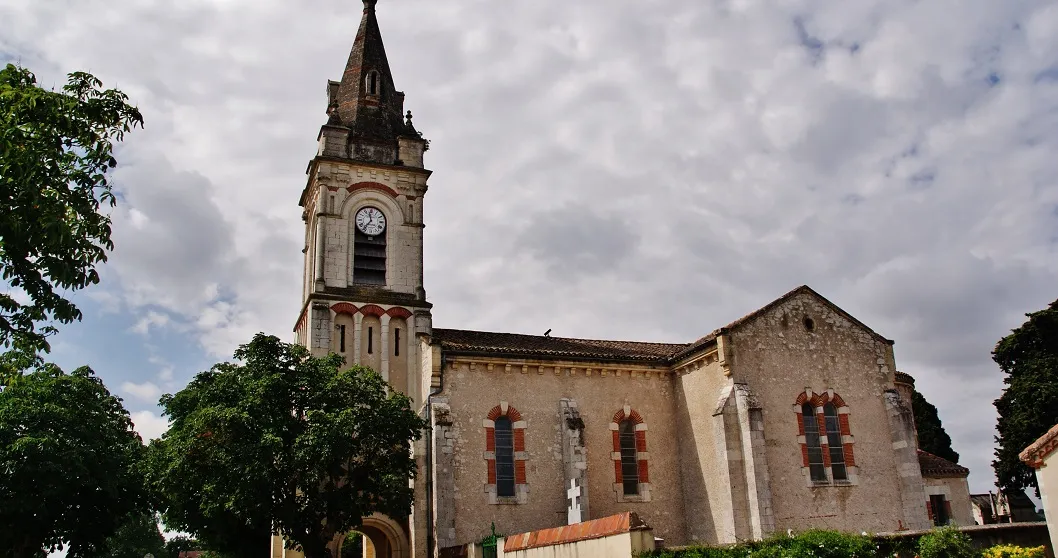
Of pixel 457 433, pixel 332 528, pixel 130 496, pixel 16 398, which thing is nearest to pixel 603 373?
pixel 457 433

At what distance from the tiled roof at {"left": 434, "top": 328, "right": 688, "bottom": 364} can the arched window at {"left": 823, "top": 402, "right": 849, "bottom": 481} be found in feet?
19.3

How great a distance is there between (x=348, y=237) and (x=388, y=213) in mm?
2086

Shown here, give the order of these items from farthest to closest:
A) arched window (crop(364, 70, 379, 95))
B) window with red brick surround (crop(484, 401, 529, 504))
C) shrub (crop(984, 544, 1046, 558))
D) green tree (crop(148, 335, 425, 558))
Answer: arched window (crop(364, 70, 379, 95)) → window with red brick surround (crop(484, 401, 529, 504)) → green tree (crop(148, 335, 425, 558)) → shrub (crop(984, 544, 1046, 558))

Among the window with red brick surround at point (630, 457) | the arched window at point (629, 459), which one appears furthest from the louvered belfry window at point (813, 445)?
the arched window at point (629, 459)

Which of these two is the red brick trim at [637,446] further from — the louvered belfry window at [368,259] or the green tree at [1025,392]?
the green tree at [1025,392]

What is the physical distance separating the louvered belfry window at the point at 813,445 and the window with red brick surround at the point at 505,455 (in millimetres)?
9514

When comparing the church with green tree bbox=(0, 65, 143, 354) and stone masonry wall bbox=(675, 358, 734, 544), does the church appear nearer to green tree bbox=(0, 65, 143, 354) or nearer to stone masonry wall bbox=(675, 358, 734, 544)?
stone masonry wall bbox=(675, 358, 734, 544)

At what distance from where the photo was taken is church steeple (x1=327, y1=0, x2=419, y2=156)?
3462cm

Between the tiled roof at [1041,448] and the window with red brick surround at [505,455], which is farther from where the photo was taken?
the window with red brick surround at [505,455]

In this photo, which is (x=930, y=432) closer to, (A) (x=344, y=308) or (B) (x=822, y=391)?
(B) (x=822, y=391)

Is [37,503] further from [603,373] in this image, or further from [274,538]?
[603,373]

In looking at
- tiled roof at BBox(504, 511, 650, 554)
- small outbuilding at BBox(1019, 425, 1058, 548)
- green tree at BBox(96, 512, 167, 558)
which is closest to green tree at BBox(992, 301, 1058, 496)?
small outbuilding at BBox(1019, 425, 1058, 548)

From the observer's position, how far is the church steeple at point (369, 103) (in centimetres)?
3462

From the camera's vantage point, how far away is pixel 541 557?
62.2ft
